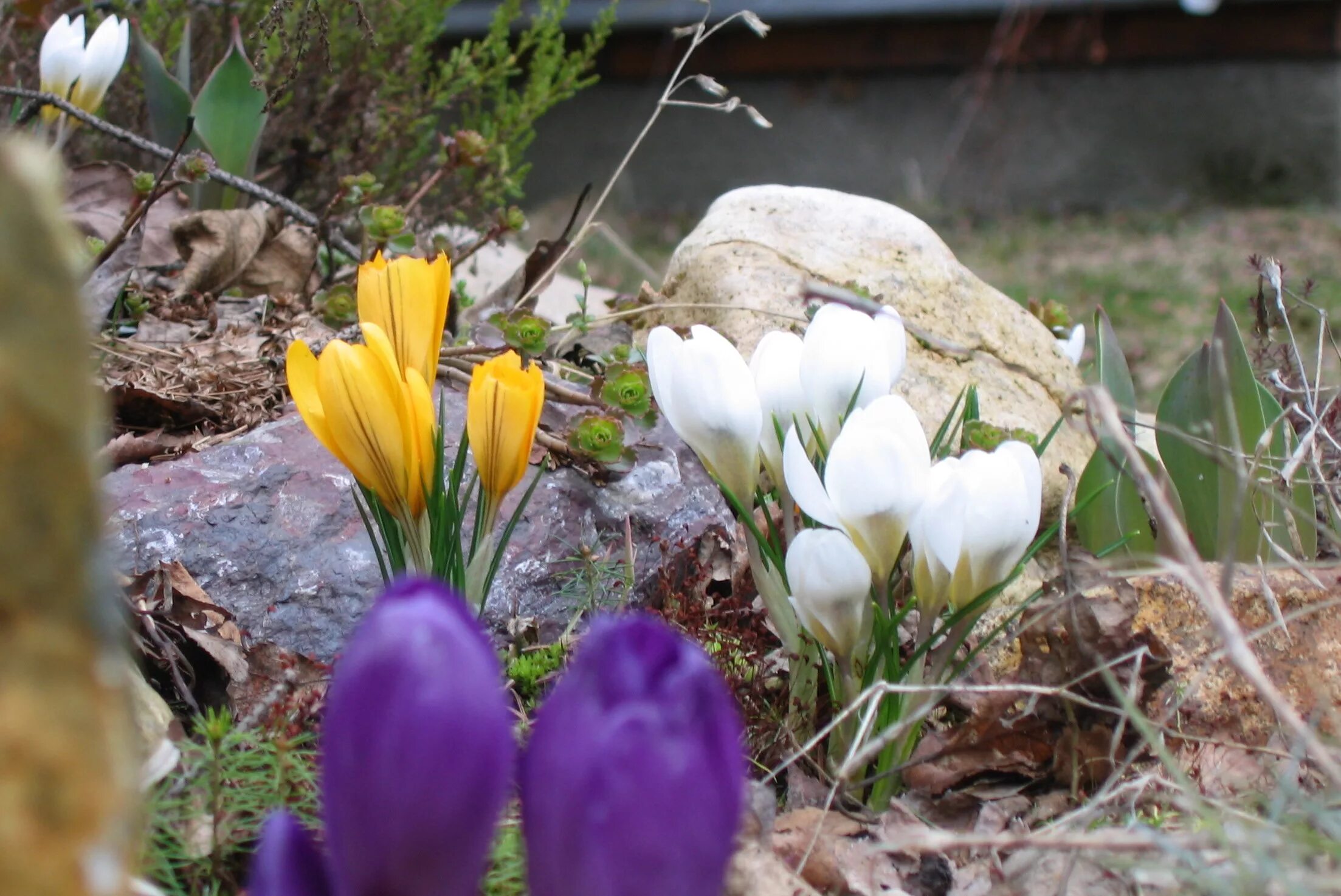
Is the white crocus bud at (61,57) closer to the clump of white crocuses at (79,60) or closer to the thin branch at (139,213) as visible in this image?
the clump of white crocuses at (79,60)

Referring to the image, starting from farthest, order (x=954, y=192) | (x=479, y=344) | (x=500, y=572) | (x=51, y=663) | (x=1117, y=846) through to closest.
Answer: (x=954, y=192), (x=479, y=344), (x=500, y=572), (x=1117, y=846), (x=51, y=663)

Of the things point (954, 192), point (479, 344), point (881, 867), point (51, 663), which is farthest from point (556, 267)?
point (954, 192)

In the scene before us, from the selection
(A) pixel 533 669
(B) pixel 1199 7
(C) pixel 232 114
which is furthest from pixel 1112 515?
(B) pixel 1199 7

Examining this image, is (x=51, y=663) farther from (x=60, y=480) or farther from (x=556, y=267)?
(x=556, y=267)

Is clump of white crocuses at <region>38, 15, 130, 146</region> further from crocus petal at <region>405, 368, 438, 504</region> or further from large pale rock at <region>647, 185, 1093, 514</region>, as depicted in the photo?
crocus petal at <region>405, 368, 438, 504</region>

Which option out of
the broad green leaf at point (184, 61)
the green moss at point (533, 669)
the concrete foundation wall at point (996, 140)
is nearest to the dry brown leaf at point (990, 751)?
the green moss at point (533, 669)

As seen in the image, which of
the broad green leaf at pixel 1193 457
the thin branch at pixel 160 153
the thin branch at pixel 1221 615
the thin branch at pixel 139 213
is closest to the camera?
the thin branch at pixel 1221 615
